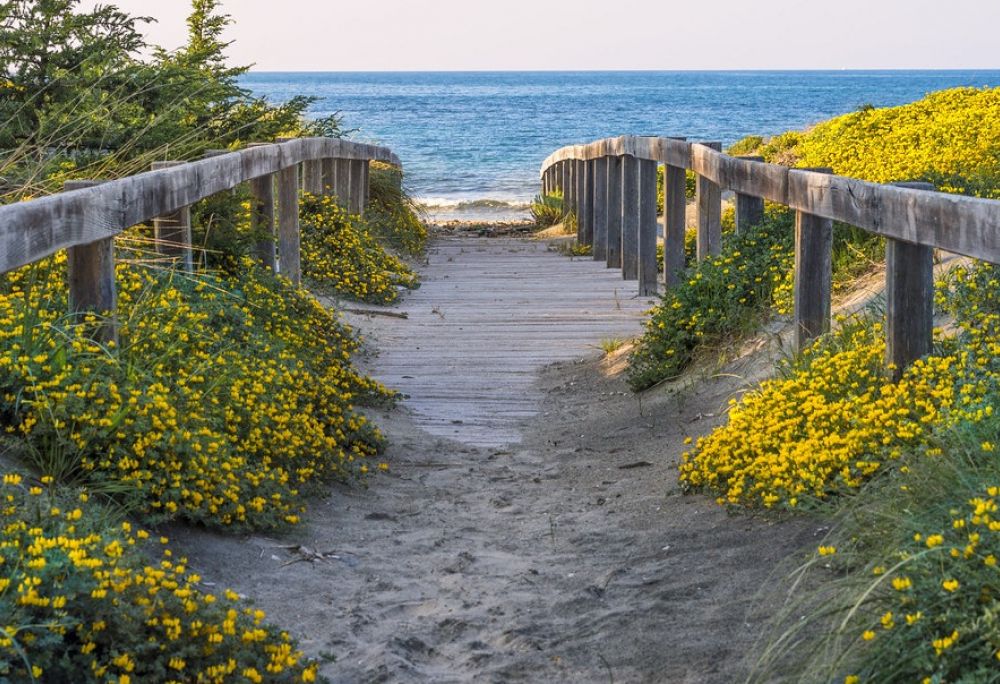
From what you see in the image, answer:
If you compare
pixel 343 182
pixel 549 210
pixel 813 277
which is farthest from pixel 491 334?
pixel 549 210

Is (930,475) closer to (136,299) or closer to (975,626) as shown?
(975,626)

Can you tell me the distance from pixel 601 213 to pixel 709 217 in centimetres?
617

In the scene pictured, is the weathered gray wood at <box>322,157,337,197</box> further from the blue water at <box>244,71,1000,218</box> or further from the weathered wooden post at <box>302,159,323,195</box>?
the blue water at <box>244,71,1000,218</box>

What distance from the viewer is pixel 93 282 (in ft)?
18.3

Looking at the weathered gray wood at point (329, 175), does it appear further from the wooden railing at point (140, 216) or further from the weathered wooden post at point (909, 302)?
the weathered wooden post at point (909, 302)

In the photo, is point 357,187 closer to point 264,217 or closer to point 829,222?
point 264,217

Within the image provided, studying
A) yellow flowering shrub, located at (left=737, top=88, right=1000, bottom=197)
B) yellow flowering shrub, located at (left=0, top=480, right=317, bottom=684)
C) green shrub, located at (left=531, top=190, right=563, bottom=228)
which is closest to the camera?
yellow flowering shrub, located at (left=0, top=480, right=317, bottom=684)

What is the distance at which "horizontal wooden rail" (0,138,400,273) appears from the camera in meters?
4.67

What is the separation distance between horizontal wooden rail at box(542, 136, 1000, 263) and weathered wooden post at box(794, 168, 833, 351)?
131 mm

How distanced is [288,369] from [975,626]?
4226 millimetres

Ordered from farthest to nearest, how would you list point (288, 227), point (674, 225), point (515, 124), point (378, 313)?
point (515, 124)
point (378, 313)
point (674, 225)
point (288, 227)

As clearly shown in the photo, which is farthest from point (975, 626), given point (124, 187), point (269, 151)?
point (269, 151)

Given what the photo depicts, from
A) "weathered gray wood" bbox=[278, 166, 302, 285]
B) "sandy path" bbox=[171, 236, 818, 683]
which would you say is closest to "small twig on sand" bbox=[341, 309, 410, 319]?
"weathered gray wood" bbox=[278, 166, 302, 285]

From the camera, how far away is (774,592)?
428 centimetres
